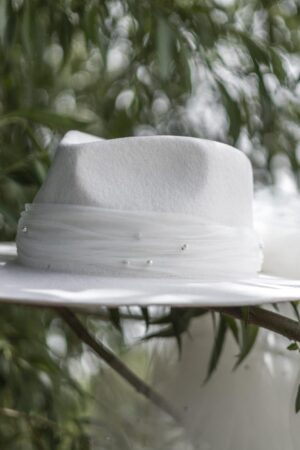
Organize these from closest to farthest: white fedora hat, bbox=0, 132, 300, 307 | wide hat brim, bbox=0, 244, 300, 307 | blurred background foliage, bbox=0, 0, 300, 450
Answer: wide hat brim, bbox=0, 244, 300, 307, white fedora hat, bbox=0, 132, 300, 307, blurred background foliage, bbox=0, 0, 300, 450

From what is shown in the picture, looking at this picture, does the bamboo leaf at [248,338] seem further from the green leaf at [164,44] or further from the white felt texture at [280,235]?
the green leaf at [164,44]

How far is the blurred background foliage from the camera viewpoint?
32.9 inches

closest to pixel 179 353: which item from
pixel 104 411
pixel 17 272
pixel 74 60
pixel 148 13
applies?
pixel 104 411

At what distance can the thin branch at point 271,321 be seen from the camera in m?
0.56

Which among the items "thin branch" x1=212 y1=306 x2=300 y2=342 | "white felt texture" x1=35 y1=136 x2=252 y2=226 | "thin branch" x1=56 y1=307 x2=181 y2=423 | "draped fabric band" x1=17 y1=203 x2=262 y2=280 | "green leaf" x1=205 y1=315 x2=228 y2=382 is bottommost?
"thin branch" x1=56 y1=307 x2=181 y2=423

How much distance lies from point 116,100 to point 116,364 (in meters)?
0.55

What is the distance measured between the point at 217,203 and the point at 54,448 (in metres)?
0.50

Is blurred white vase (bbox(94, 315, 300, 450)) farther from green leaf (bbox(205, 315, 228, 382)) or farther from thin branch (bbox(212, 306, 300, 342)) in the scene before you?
thin branch (bbox(212, 306, 300, 342))

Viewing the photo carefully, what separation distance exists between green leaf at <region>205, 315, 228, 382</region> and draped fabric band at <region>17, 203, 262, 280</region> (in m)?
0.19

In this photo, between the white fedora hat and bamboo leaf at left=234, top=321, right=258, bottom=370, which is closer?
the white fedora hat

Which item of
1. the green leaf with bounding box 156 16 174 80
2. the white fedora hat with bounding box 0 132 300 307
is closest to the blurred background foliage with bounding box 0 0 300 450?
the green leaf with bounding box 156 16 174 80

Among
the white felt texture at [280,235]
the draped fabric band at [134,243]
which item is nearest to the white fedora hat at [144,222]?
the draped fabric band at [134,243]

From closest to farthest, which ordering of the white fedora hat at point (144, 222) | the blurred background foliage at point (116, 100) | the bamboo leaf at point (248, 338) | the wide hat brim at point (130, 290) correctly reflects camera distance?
the wide hat brim at point (130, 290)
the white fedora hat at point (144, 222)
the bamboo leaf at point (248, 338)
the blurred background foliage at point (116, 100)

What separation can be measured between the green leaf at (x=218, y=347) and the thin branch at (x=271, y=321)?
0.19 metres
